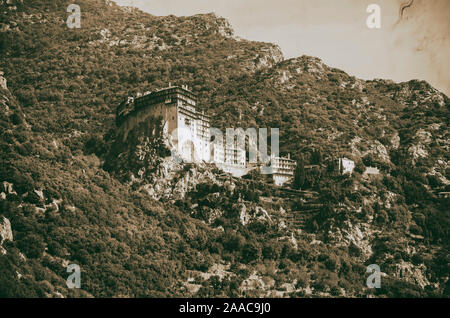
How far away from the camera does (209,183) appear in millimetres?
78500

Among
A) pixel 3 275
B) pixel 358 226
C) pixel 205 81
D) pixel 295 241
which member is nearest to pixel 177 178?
pixel 295 241

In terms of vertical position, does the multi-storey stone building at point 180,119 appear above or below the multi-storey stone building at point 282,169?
above

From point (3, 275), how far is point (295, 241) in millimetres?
32906

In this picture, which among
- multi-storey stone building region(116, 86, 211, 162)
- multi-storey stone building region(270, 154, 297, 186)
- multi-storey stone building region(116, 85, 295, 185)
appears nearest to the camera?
multi-storey stone building region(116, 86, 211, 162)

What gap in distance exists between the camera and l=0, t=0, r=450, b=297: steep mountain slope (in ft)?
221

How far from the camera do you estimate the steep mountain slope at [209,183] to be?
67.5 m

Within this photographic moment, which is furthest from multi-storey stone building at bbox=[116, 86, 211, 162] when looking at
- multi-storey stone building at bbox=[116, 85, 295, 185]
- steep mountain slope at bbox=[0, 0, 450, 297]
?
steep mountain slope at bbox=[0, 0, 450, 297]

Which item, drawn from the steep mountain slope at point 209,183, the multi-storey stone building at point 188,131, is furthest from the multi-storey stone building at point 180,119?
the steep mountain slope at point 209,183

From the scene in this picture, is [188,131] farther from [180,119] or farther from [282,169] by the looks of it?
[282,169]

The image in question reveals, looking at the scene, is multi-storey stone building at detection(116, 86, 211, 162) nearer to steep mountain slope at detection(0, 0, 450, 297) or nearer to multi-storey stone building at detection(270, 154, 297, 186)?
steep mountain slope at detection(0, 0, 450, 297)

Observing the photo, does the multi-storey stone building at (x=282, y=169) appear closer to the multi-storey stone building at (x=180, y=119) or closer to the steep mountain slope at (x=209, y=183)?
the steep mountain slope at (x=209, y=183)

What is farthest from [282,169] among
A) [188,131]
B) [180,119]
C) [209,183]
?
[180,119]

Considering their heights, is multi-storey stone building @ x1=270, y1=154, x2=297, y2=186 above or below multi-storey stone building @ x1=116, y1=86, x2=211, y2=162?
below

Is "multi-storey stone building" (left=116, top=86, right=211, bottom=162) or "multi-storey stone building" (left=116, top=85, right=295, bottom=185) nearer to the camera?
"multi-storey stone building" (left=116, top=86, right=211, bottom=162)
